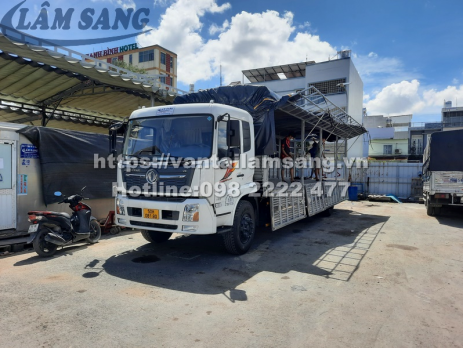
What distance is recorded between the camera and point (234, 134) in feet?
17.5

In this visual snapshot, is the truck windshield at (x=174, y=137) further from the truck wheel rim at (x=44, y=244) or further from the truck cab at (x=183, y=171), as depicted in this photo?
the truck wheel rim at (x=44, y=244)

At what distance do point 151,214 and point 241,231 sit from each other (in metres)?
1.82

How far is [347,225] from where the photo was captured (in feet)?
31.5

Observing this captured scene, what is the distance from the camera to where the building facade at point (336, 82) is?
25.2 meters

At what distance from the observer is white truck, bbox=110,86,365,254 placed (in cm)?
496

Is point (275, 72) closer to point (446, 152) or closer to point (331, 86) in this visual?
point (331, 86)

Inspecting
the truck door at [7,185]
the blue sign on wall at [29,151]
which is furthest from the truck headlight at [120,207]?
the blue sign on wall at [29,151]

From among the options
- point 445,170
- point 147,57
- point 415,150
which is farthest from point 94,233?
point 147,57

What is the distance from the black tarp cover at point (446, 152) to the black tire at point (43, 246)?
11.6m

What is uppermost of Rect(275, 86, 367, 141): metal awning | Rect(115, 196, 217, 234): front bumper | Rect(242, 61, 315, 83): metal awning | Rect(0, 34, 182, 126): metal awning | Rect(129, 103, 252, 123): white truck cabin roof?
Rect(242, 61, 315, 83): metal awning

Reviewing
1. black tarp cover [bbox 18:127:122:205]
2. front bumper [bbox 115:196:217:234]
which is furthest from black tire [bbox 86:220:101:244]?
front bumper [bbox 115:196:217:234]

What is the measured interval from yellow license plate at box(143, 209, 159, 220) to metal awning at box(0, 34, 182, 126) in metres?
5.09

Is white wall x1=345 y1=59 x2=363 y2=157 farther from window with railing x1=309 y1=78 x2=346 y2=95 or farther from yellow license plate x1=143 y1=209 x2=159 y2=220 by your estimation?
yellow license plate x1=143 y1=209 x2=159 y2=220

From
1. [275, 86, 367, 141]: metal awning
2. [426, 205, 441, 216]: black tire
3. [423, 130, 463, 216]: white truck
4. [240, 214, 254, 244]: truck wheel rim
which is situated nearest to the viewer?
[240, 214, 254, 244]: truck wheel rim
